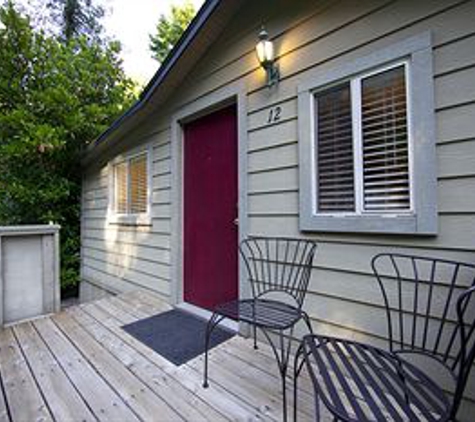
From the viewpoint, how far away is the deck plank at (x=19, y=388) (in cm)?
157

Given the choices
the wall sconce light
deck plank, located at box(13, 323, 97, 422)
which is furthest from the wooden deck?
the wall sconce light

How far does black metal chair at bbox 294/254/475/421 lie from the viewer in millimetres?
1098

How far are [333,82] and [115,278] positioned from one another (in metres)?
4.25

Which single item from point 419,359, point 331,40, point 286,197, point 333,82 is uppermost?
point 331,40

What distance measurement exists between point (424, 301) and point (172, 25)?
12251mm

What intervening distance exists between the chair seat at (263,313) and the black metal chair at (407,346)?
0.23 metres

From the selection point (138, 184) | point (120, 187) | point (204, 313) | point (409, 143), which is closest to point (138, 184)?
point (138, 184)

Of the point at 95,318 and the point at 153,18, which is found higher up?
the point at 153,18

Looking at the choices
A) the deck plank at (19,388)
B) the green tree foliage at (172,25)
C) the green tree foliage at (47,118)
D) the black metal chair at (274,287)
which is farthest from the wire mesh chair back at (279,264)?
the green tree foliage at (172,25)

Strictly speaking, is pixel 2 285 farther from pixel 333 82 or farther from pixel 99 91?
pixel 99 91

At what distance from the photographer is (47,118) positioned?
16.4 ft

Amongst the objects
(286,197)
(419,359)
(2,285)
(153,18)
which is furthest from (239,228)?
(153,18)

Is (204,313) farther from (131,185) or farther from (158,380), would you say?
(131,185)

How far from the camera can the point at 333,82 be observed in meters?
2.00
